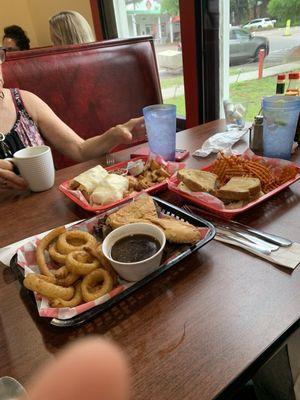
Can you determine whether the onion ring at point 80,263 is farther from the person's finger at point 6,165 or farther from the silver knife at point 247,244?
the person's finger at point 6,165

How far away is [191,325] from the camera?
535 mm

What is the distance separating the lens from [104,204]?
91 cm

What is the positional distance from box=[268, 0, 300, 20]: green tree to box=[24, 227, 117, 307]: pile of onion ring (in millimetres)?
1749

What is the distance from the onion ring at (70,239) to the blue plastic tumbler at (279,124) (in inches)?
27.9

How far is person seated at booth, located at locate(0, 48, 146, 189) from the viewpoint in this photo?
52.3 inches

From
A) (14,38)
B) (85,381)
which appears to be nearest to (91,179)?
(85,381)

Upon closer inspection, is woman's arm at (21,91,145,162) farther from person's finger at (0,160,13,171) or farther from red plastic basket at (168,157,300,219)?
red plastic basket at (168,157,300,219)

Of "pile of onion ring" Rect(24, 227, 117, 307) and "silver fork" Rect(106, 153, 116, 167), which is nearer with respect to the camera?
"pile of onion ring" Rect(24, 227, 117, 307)

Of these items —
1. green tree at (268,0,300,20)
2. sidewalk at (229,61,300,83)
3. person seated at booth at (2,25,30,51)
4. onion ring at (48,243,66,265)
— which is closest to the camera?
onion ring at (48,243,66,265)

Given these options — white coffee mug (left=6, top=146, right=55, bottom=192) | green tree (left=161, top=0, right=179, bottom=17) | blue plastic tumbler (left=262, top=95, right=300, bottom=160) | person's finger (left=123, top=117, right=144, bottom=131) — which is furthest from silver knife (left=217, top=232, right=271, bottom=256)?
green tree (left=161, top=0, right=179, bottom=17)

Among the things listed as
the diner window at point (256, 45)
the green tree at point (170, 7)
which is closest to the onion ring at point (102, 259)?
the diner window at point (256, 45)

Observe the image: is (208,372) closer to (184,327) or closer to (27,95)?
(184,327)

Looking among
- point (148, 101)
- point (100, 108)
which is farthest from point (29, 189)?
point (148, 101)

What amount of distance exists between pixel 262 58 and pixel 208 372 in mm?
2096
